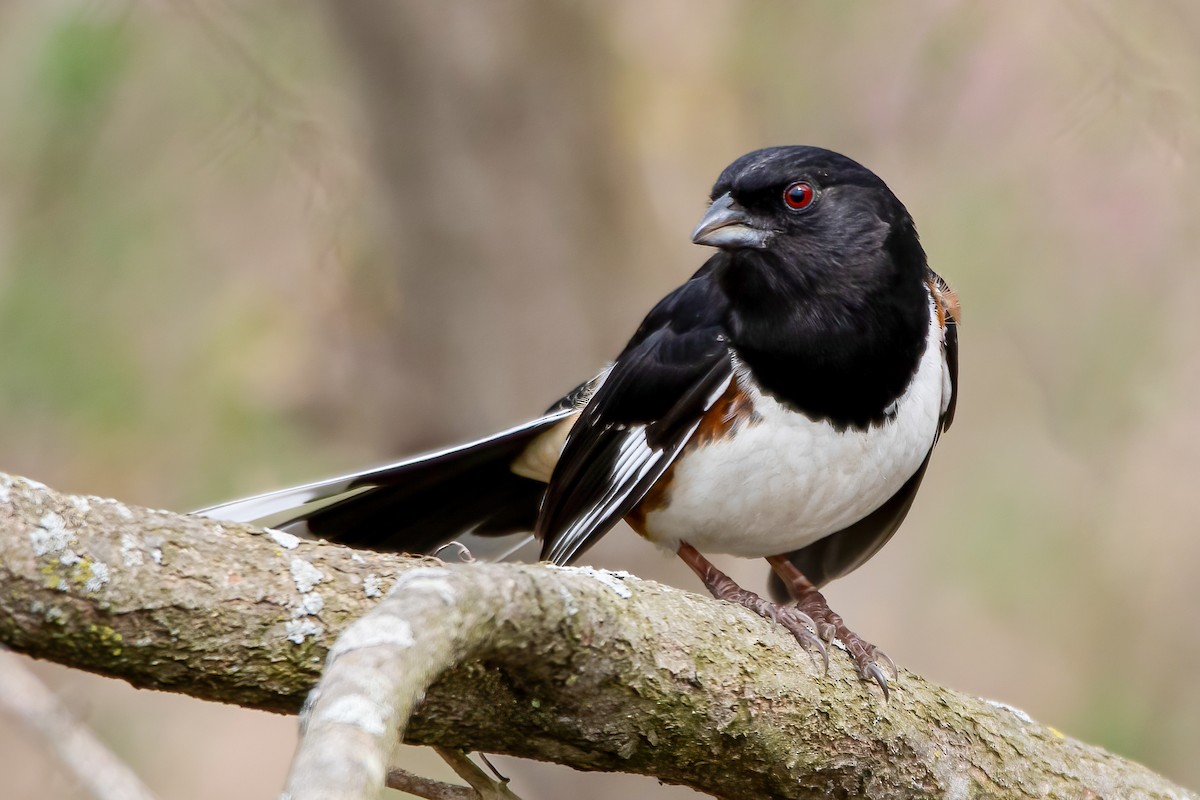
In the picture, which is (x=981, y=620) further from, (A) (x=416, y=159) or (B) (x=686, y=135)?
(A) (x=416, y=159)

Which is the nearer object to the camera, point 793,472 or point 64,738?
point 64,738

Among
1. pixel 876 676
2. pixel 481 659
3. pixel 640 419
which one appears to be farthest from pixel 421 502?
pixel 481 659

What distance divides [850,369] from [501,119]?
221 cm

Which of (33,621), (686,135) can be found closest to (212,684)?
(33,621)

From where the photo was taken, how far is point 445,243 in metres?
4.68

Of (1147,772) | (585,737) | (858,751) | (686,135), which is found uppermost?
(686,135)

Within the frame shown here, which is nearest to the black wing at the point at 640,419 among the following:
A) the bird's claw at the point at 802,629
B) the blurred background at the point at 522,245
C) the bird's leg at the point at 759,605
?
the bird's leg at the point at 759,605

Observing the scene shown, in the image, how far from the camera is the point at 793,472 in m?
2.82

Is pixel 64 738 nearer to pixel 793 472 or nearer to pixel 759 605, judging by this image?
pixel 759 605

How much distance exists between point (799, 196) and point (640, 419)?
0.62m

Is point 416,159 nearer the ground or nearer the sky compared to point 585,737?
nearer the sky

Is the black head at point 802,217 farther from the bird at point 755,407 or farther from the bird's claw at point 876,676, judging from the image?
the bird's claw at point 876,676

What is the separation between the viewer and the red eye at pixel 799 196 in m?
2.93

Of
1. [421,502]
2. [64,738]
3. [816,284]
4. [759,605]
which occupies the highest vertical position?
[816,284]
